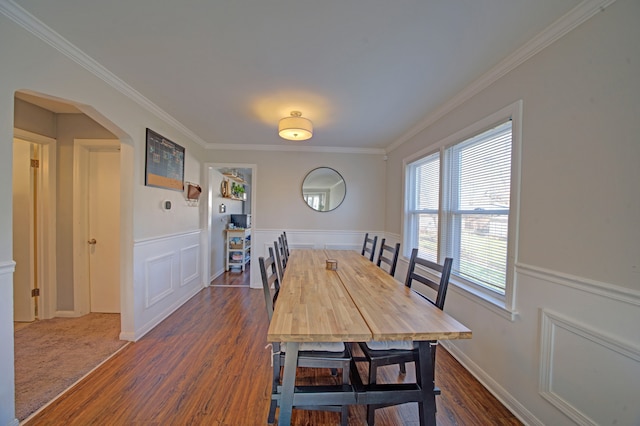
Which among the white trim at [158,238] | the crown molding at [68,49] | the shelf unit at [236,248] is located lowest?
the shelf unit at [236,248]

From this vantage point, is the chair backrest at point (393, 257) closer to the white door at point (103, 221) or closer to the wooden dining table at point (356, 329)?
the wooden dining table at point (356, 329)

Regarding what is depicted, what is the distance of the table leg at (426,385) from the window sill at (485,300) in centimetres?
82

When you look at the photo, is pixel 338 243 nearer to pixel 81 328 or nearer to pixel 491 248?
pixel 491 248

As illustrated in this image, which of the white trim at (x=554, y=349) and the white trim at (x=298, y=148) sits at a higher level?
the white trim at (x=298, y=148)

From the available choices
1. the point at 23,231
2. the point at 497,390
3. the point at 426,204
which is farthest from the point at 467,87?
the point at 23,231

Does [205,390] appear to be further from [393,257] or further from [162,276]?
[393,257]

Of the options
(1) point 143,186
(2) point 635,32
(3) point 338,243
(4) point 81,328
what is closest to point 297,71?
(2) point 635,32

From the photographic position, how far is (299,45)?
1.65m

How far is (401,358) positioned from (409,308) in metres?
0.32

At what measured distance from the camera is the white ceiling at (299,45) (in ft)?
4.43

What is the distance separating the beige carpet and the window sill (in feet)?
10.5

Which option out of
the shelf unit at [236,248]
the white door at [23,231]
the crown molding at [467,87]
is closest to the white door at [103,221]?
the white door at [23,231]

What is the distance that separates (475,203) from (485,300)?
2.71ft

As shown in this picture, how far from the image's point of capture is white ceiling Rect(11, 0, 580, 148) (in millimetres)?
1352
